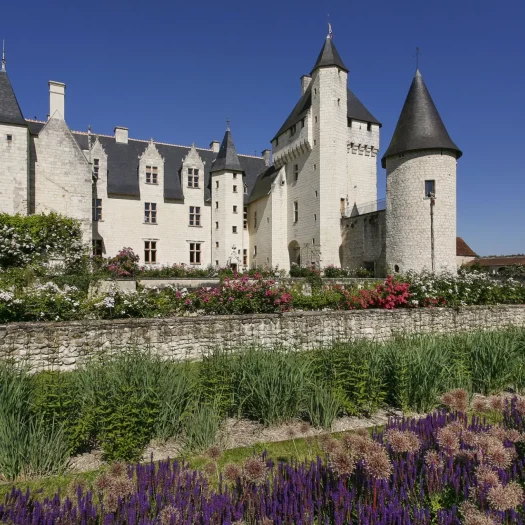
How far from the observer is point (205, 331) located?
8117 mm

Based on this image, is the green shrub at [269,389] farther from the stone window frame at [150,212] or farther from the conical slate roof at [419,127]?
the stone window frame at [150,212]

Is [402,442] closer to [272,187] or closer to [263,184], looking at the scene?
[272,187]

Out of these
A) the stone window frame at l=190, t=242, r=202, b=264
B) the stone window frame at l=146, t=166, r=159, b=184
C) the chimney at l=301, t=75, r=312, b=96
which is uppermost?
the chimney at l=301, t=75, r=312, b=96

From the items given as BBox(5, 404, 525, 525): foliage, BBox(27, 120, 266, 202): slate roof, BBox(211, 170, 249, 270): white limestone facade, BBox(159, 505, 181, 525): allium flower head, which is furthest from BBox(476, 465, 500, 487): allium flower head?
BBox(27, 120, 266, 202): slate roof

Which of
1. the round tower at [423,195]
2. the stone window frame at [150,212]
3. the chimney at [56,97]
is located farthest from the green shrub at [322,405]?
the stone window frame at [150,212]

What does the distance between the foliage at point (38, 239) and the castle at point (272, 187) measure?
1795 mm

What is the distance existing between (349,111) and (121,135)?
18.3m

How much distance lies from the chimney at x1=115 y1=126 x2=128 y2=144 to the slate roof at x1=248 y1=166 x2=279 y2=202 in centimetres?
1131

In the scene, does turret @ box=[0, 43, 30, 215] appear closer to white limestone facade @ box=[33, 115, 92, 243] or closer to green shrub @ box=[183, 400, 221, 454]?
white limestone facade @ box=[33, 115, 92, 243]

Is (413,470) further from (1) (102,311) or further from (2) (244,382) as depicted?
(1) (102,311)

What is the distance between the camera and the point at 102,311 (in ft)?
27.8

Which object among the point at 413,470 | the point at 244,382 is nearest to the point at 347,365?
the point at 244,382

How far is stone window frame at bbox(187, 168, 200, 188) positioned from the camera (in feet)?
100

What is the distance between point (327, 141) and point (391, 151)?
223 inches
